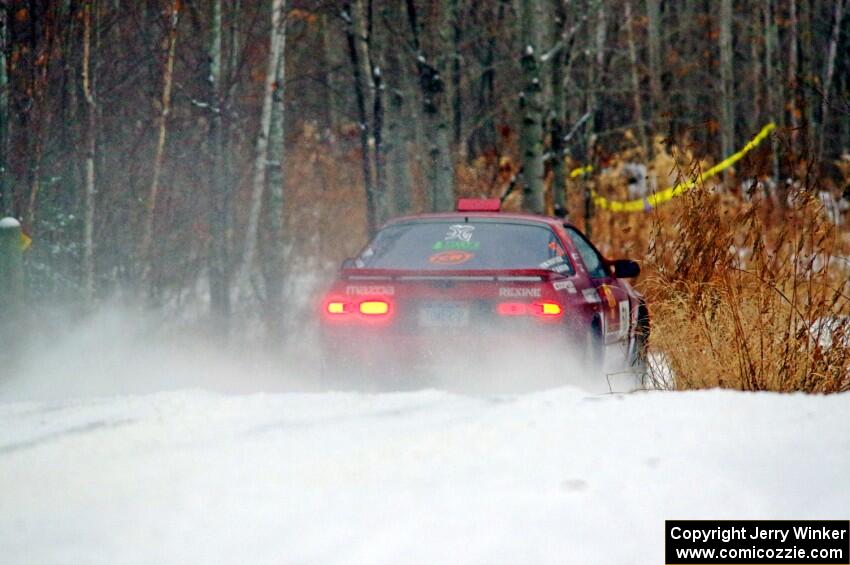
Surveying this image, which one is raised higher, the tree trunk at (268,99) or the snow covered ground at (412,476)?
the tree trunk at (268,99)

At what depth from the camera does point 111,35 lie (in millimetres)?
16094

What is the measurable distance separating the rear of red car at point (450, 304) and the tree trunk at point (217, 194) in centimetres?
785

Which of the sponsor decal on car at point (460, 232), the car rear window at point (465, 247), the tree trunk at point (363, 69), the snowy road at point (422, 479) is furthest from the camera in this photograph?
the tree trunk at point (363, 69)

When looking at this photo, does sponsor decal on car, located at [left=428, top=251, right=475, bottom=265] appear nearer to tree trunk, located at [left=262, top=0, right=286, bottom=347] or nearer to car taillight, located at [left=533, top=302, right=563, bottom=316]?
car taillight, located at [left=533, top=302, right=563, bottom=316]

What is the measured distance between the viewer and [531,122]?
15773mm

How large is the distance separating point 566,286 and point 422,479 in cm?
339

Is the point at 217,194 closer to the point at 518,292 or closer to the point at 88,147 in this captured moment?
the point at 88,147

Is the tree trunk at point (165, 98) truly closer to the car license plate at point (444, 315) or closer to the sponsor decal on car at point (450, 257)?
the sponsor decal on car at point (450, 257)

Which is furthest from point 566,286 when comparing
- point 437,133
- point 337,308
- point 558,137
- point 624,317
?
point 558,137

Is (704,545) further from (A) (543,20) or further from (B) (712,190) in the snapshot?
(A) (543,20)

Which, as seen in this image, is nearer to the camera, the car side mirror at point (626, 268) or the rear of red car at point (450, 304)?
the rear of red car at point (450, 304)

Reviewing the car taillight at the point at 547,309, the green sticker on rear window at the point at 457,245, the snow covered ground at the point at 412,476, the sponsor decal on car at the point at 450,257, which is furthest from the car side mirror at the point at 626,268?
the snow covered ground at the point at 412,476

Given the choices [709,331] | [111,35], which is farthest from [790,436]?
[111,35]

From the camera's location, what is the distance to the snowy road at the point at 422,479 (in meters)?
4.93
